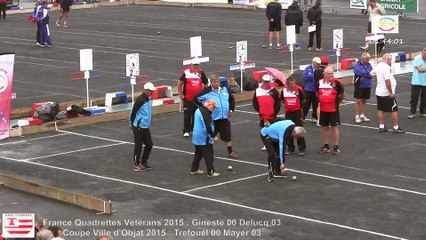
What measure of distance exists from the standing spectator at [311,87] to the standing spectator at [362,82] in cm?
89

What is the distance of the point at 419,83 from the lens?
77.8 feet

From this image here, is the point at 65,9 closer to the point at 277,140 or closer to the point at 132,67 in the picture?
the point at 132,67

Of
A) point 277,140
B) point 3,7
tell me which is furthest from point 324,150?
point 3,7

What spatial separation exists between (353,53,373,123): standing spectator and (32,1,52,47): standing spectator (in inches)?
608

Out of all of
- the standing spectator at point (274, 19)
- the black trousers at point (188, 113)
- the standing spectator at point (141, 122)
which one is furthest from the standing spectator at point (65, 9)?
the standing spectator at point (141, 122)

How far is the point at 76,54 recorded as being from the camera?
3494cm

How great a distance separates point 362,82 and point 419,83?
54.7 inches

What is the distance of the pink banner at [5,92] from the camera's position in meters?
19.2

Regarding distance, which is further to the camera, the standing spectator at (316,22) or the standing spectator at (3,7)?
the standing spectator at (3,7)

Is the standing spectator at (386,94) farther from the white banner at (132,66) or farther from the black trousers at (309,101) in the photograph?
the white banner at (132,66)

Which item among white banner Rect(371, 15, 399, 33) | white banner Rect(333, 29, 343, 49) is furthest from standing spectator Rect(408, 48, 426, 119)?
white banner Rect(371, 15, 399, 33)

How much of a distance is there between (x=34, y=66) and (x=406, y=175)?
52.9ft

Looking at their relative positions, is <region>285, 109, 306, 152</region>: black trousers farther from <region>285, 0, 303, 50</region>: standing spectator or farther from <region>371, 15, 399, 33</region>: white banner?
<region>285, 0, 303, 50</region>: standing spectator

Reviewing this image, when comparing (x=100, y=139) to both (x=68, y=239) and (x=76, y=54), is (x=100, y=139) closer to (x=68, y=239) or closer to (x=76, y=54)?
(x=68, y=239)
